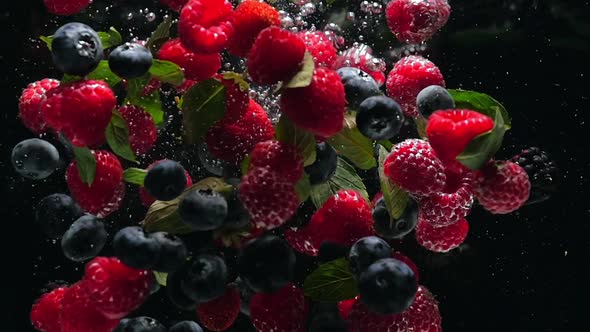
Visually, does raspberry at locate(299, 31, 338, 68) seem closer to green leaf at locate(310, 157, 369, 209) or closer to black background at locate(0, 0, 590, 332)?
green leaf at locate(310, 157, 369, 209)

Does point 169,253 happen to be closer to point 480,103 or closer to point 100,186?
point 100,186

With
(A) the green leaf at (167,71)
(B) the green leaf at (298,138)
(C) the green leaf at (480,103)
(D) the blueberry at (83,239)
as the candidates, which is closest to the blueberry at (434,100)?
(C) the green leaf at (480,103)

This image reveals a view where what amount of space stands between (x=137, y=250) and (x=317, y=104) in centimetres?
19

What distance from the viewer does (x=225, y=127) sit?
673 millimetres

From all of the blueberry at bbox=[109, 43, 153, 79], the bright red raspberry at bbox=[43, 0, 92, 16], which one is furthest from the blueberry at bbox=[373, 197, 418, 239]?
the bright red raspberry at bbox=[43, 0, 92, 16]

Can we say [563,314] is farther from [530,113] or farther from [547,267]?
[530,113]

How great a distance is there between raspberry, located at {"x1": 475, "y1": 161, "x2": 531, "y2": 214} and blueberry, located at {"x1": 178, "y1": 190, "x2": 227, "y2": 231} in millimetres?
229

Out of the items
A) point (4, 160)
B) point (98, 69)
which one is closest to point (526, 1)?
point (98, 69)

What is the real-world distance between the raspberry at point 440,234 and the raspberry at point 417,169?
0.08m

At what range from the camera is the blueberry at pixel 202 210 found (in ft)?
1.97

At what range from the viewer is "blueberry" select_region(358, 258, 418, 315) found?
608mm

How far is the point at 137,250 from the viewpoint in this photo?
60 centimetres

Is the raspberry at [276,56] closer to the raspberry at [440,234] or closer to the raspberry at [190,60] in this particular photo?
the raspberry at [190,60]

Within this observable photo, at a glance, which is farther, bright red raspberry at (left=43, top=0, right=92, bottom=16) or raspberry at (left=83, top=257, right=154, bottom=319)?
bright red raspberry at (left=43, top=0, right=92, bottom=16)
